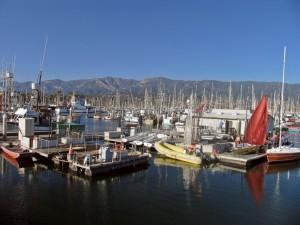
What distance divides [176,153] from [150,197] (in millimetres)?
13331

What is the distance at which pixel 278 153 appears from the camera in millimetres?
35594

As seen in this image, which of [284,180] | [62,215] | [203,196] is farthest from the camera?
[284,180]

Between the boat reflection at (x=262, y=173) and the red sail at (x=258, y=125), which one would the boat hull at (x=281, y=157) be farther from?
the red sail at (x=258, y=125)

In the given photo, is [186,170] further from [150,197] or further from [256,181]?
[150,197]

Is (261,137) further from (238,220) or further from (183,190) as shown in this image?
(238,220)

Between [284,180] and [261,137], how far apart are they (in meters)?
12.4

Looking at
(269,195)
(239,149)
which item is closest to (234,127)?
(239,149)

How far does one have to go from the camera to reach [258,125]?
4016 cm

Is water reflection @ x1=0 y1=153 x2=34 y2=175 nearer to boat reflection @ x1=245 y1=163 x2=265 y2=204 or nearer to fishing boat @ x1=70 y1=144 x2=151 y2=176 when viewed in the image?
fishing boat @ x1=70 y1=144 x2=151 y2=176

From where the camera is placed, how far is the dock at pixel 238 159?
1316 inches

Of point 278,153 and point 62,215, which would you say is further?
point 278,153

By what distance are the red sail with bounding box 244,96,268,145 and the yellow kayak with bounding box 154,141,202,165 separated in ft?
32.7

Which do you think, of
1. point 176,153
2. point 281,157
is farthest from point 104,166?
point 281,157

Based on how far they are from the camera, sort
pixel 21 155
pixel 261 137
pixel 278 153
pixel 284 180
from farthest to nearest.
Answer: pixel 261 137, pixel 278 153, pixel 21 155, pixel 284 180
